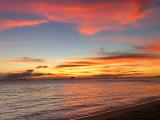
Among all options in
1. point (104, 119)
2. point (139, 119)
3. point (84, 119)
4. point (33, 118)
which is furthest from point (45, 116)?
point (139, 119)

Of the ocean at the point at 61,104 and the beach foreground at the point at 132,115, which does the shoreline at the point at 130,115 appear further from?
the ocean at the point at 61,104

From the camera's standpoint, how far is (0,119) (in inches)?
1198

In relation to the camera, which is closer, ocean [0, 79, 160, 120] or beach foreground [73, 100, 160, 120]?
beach foreground [73, 100, 160, 120]

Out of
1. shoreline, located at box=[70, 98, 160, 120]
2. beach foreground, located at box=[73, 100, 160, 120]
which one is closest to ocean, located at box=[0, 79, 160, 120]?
shoreline, located at box=[70, 98, 160, 120]

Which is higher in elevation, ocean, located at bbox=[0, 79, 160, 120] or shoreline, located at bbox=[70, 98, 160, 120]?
ocean, located at bbox=[0, 79, 160, 120]

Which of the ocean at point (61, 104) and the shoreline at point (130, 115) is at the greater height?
the ocean at point (61, 104)

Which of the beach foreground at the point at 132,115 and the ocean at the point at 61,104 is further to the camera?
the ocean at the point at 61,104

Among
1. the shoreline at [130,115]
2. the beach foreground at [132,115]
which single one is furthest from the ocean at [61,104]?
the beach foreground at [132,115]

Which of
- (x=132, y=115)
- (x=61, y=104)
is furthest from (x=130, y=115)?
(x=61, y=104)

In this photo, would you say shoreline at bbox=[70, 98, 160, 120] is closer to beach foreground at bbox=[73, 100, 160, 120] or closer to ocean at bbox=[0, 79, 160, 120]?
beach foreground at bbox=[73, 100, 160, 120]

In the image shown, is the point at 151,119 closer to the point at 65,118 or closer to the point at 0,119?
the point at 65,118

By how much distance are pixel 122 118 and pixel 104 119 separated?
1570mm

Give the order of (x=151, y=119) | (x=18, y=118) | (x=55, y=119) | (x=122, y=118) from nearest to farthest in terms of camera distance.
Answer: (x=151, y=119)
(x=122, y=118)
(x=55, y=119)
(x=18, y=118)

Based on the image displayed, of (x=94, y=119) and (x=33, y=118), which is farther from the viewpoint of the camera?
(x=33, y=118)
